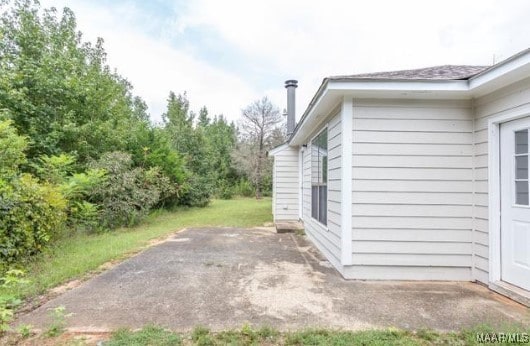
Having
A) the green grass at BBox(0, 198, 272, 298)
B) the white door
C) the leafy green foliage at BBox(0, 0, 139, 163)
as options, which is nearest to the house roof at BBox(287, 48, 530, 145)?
the white door

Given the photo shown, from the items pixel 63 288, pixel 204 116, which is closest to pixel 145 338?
pixel 63 288

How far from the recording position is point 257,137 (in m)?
20.8

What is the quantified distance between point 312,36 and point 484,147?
796 cm

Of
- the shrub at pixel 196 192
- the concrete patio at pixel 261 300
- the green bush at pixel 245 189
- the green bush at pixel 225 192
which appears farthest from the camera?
the green bush at pixel 245 189

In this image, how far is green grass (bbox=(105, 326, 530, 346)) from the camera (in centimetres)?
217

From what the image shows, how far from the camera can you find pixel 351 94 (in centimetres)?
373

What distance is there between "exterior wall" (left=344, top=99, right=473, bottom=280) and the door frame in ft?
1.02

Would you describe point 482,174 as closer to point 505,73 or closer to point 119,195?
point 505,73

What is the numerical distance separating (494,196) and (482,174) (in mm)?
326

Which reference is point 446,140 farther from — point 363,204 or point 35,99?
point 35,99

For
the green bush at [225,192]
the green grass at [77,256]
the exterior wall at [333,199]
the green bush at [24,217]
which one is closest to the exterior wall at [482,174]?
the exterior wall at [333,199]

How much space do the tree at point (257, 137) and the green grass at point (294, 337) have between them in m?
17.3

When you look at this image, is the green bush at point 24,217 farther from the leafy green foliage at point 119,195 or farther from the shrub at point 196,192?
the shrub at point 196,192

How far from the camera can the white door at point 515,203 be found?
301 cm
